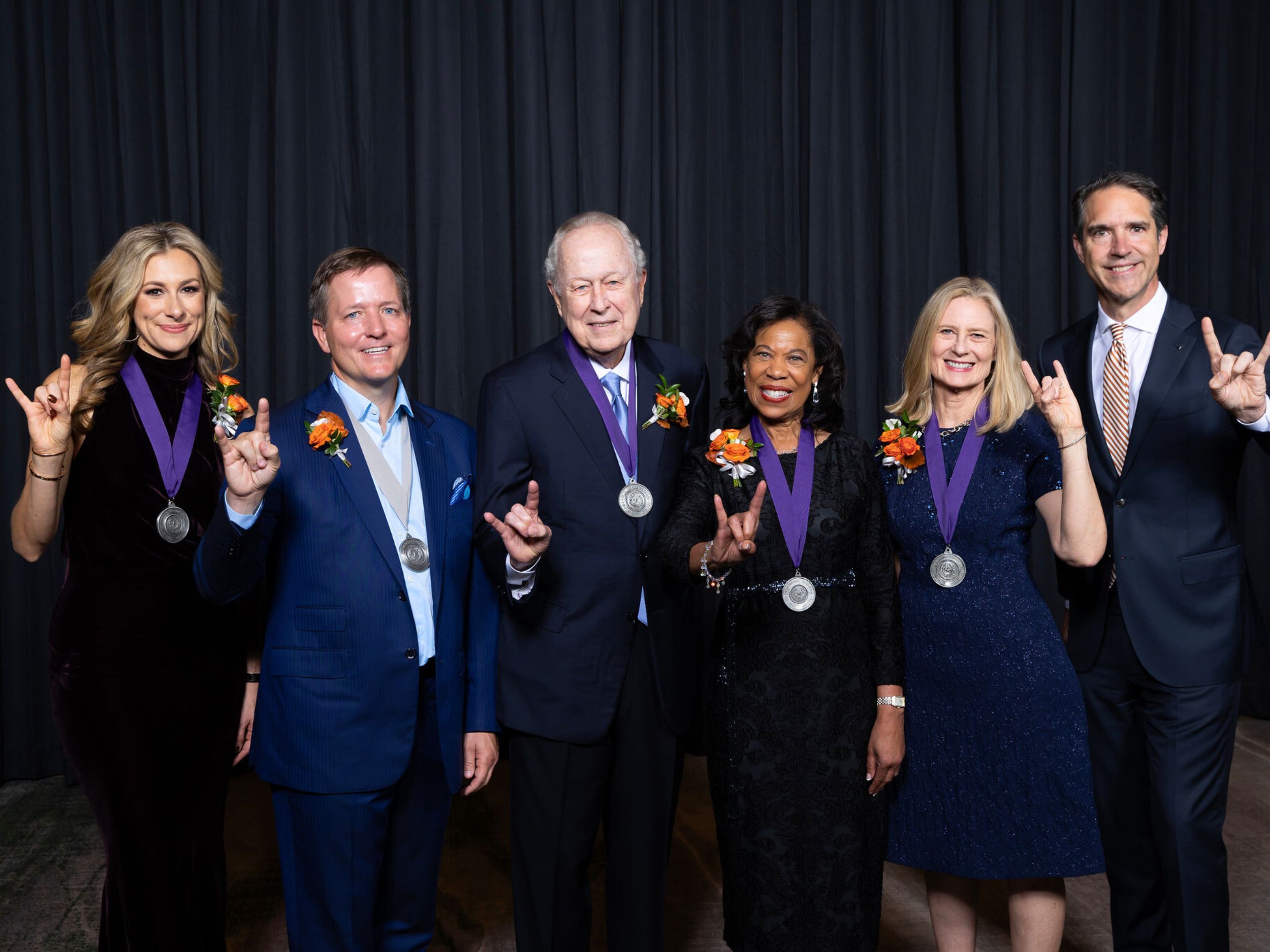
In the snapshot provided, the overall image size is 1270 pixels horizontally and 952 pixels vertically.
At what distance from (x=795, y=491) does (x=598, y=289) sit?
25.6 inches

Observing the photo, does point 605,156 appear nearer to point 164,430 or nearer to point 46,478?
point 164,430

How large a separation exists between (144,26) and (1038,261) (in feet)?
15.0

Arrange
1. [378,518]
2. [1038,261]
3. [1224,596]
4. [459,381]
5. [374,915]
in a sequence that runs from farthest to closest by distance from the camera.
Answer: [1038,261], [459,381], [1224,596], [374,915], [378,518]

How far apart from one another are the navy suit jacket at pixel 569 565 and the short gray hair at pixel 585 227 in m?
0.26

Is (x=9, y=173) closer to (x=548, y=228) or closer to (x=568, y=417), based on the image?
(x=548, y=228)

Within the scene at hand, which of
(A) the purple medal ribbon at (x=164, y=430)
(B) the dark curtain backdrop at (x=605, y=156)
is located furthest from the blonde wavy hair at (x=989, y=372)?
(B) the dark curtain backdrop at (x=605, y=156)

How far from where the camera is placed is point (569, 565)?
7.75ft

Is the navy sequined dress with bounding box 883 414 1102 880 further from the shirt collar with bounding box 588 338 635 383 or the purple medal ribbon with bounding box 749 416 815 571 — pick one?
the shirt collar with bounding box 588 338 635 383

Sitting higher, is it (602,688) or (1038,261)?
(1038,261)

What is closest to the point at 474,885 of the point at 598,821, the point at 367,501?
the point at 598,821

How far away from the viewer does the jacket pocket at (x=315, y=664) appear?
2213 millimetres

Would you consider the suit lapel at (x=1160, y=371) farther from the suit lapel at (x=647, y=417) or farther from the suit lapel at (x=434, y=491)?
the suit lapel at (x=434, y=491)

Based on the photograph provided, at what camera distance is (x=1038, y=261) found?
5.58m

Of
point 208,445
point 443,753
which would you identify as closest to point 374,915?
point 443,753
